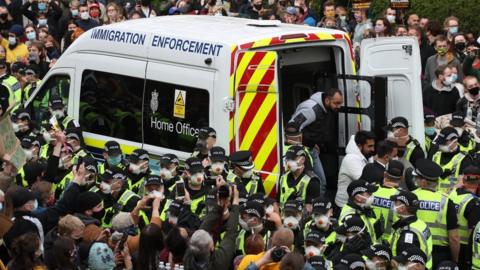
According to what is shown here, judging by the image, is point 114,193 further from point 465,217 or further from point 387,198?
point 465,217

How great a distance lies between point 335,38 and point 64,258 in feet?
16.1

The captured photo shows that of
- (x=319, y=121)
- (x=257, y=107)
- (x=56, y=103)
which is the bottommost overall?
(x=319, y=121)

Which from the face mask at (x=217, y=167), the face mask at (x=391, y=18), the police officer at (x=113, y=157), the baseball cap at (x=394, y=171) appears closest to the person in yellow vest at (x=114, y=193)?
the police officer at (x=113, y=157)

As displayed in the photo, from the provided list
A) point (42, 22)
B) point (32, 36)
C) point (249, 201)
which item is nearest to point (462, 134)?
point (249, 201)

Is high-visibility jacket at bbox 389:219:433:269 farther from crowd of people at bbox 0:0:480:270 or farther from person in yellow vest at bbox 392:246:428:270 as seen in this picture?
person in yellow vest at bbox 392:246:428:270

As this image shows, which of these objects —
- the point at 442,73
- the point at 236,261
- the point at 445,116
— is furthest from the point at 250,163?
the point at 442,73

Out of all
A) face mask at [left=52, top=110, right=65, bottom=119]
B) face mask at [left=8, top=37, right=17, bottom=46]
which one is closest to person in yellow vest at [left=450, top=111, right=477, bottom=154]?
face mask at [left=52, top=110, right=65, bottom=119]

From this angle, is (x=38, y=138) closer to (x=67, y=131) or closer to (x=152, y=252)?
(x=67, y=131)

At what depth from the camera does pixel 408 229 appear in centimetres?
1097

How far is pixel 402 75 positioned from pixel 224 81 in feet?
7.20

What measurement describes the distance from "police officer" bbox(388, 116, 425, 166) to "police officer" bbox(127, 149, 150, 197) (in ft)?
8.21

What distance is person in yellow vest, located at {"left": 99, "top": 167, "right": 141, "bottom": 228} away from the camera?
12320 mm

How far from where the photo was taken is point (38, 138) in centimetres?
1429

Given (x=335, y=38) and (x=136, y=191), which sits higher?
(x=335, y=38)
